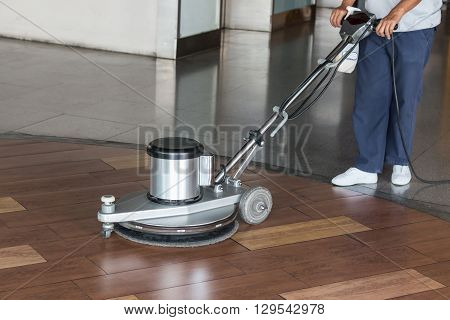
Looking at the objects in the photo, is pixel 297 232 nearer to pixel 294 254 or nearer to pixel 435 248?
pixel 294 254

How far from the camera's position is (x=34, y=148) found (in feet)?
13.4

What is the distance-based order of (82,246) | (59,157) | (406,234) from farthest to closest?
(59,157)
(406,234)
(82,246)

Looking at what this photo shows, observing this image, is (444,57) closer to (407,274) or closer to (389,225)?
(389,225)

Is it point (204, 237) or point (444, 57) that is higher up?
point (444, 57)

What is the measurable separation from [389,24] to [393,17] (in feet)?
0.13

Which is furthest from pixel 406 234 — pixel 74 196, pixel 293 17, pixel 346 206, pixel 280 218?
pixel 293 17

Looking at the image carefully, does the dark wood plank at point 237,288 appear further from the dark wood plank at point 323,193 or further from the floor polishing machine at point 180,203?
the dark wood plank at point 323,193

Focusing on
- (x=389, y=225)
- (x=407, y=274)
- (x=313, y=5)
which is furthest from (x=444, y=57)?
(x=407, y=274)

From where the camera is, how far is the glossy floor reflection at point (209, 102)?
169 inches

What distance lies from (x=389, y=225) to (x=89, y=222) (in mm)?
1055

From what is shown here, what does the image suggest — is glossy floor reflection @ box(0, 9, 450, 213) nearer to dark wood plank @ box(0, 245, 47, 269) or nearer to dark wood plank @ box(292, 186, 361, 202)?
dark wood plank @ box(292, 186, 361, 202)

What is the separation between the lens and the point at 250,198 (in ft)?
10.3
